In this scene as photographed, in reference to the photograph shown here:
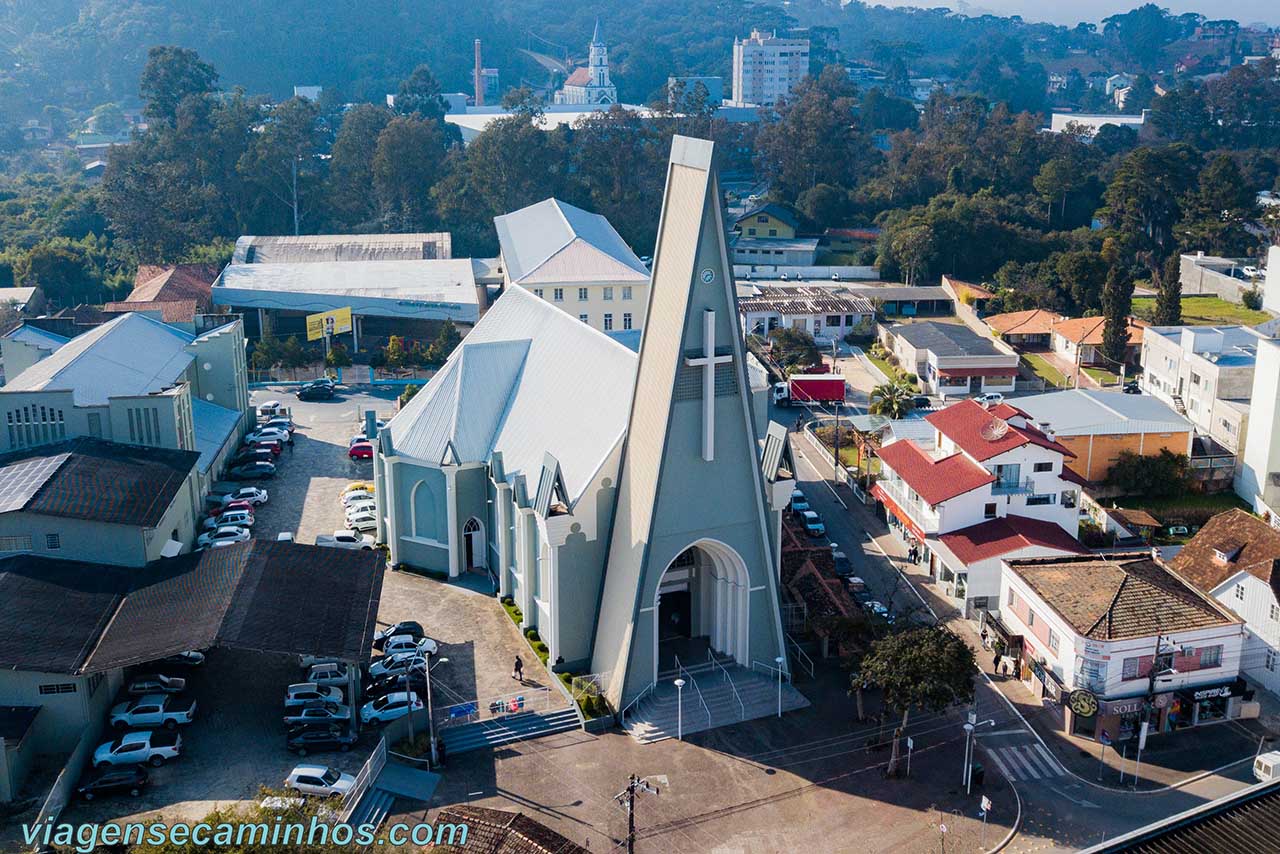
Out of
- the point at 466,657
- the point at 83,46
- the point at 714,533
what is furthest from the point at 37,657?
the point at 83,46

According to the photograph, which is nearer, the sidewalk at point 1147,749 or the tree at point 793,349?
the sidewalk at point 1147,749

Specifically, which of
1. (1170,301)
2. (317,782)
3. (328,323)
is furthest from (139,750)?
(1170,301)

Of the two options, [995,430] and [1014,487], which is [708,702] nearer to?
[1014,487]

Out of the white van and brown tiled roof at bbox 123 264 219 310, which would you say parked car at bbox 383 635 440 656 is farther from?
brown tiled roof at bbox 123 264 219 310

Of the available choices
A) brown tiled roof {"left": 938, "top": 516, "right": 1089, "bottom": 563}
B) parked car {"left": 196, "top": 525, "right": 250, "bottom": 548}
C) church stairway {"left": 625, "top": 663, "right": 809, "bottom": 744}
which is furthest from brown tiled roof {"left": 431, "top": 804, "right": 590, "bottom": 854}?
parked car {"left": 196, "top": 525, "right": 250, "bottom": 548}

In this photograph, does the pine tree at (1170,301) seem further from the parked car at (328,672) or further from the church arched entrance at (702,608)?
the parked car at (328,672)

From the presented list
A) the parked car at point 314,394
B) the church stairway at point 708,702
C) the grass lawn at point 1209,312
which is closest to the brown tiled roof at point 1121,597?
the church stairway at point 708,702
